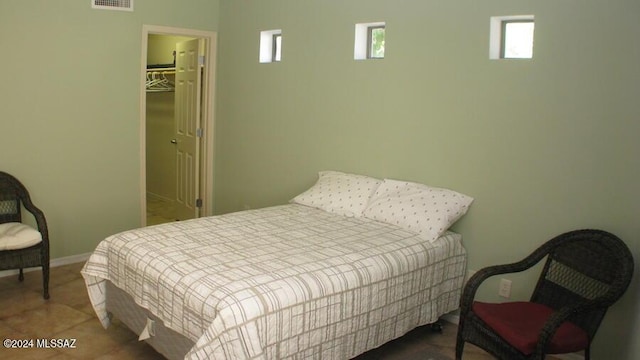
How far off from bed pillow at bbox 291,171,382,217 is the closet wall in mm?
2899

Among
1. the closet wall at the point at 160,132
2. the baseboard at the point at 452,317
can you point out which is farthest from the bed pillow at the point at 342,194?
the closet wall at the point at 160,132

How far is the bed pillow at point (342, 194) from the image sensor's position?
11.9ft

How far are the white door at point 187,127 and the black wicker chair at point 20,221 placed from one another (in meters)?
1.69

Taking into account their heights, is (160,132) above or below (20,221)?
above

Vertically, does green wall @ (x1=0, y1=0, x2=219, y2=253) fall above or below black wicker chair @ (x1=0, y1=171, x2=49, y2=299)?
above

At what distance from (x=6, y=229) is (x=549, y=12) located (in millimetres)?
3756

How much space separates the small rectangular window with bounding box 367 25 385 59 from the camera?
394 centimetres

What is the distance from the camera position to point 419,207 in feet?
10.8

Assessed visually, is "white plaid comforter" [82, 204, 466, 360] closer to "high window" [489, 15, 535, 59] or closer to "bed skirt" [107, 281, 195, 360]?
"bed skirt" [107, 281, 195, 360]

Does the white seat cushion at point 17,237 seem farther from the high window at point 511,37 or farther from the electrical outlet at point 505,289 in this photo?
the high window at point 511,37

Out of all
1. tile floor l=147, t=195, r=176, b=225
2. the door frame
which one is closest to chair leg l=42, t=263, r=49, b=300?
the door frame

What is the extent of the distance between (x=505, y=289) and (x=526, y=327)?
0.68m

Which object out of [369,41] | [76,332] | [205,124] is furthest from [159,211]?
[369,41]

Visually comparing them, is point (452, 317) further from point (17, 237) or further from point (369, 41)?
point (17, 237)
